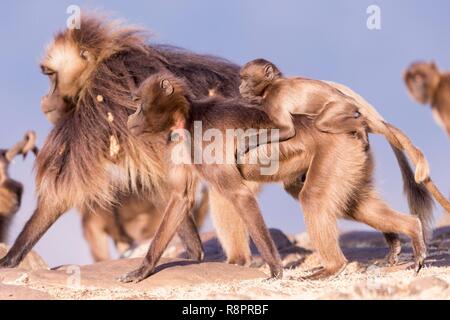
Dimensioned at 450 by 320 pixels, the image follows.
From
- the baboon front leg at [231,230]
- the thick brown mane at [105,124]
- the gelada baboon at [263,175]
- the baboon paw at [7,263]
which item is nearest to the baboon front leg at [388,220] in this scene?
the gelada baboon at [263,175]

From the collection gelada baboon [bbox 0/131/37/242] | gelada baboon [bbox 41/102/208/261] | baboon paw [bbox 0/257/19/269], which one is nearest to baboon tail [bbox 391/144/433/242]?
baboon paw [bbox 0/257/19/269]

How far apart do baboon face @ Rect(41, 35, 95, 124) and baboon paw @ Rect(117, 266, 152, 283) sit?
1878 mm

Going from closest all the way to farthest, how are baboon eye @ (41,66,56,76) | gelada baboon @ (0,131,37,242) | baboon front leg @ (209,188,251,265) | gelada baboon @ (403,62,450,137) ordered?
baboon front leg @ (209,188,251,265) < baboon eye @ (41,66,56,76) < gelada baboon @ (0,131,37,242) < gelada baboon @ (403,62,450,137)

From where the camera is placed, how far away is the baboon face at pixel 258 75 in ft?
18.4

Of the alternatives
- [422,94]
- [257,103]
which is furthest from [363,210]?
[422,94]

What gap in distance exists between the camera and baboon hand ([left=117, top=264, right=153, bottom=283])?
5379 mm

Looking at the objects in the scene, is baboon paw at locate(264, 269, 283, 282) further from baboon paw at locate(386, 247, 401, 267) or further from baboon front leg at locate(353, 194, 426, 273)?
baboon paw at locate(386, 247, 401, 267)

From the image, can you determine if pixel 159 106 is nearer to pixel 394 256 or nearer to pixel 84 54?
pixel 84 54

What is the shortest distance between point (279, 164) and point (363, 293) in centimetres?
139

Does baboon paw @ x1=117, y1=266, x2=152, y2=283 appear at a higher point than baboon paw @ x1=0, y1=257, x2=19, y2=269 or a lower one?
higher

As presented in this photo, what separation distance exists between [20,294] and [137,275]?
844mm

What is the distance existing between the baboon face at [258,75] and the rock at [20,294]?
172 centimetres
